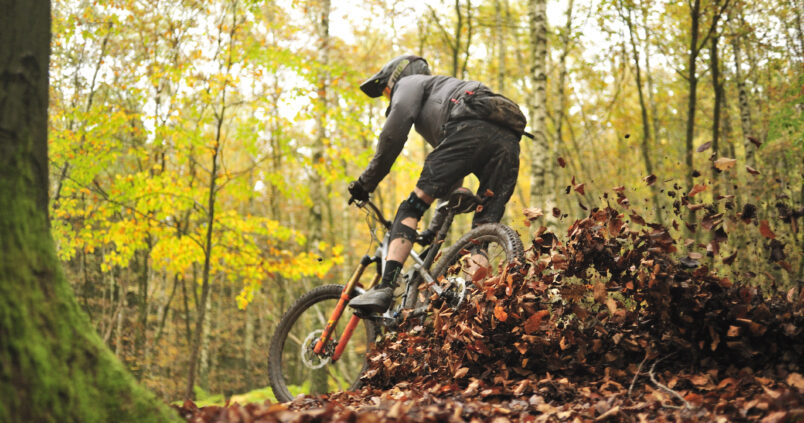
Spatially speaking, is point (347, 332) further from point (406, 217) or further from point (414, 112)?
point (414, 112)

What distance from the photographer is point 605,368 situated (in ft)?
8.72

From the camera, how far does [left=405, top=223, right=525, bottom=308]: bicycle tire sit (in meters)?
3.17

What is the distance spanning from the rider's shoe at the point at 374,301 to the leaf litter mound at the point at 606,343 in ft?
1.67

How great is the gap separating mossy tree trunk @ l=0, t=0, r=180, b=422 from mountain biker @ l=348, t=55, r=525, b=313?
208 cm

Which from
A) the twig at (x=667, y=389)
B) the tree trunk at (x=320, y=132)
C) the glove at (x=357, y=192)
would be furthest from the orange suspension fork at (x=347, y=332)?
the tree trunk at (x=320, y=132)

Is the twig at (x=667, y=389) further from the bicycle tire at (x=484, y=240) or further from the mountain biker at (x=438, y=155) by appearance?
the mountain biker at (x=438, y=155)

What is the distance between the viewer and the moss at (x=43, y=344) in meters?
1.38

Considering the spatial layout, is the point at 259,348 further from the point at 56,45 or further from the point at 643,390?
the point at 643,390

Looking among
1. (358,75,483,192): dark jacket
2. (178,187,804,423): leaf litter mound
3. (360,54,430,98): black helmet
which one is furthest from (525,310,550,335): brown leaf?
(360,54,430,98): black helmet

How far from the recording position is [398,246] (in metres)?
3.75

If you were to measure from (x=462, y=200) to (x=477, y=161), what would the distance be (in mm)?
300

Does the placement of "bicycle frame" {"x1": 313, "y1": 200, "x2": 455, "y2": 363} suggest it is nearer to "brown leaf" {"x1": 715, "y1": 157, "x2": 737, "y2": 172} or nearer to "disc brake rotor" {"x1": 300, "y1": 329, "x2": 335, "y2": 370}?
"disc brake rotor" {"x1": 300, "y1": 329, "x2": 335, "y2": 370}

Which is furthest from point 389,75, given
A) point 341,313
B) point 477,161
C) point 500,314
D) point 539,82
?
point 539,82

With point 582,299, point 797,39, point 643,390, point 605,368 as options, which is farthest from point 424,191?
point 797,39
